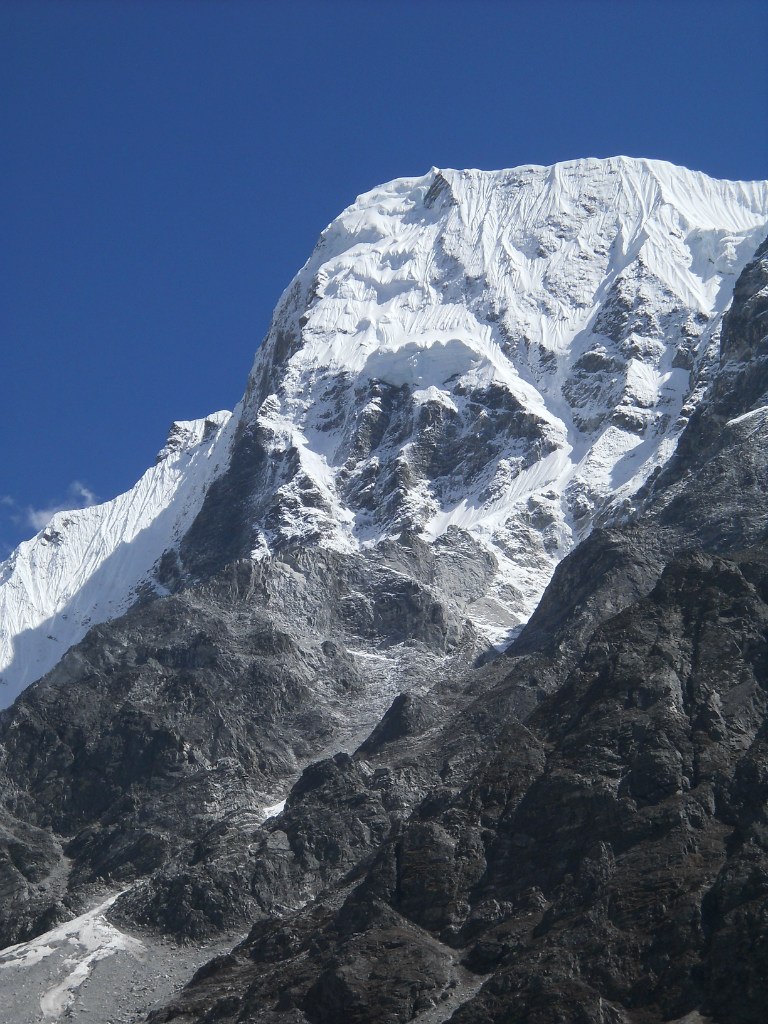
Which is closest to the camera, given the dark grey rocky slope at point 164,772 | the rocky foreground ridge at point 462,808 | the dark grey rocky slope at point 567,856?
the dark grey rocky slope at point 567,856

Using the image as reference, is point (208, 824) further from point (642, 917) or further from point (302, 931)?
point (642, 917)

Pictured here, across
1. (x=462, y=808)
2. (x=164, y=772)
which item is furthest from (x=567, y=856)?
(x=164, y=772)

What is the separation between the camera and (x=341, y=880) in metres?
132

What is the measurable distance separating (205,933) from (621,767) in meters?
39.4

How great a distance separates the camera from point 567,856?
11312cm

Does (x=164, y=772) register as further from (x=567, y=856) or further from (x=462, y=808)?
(x=567, y=856)

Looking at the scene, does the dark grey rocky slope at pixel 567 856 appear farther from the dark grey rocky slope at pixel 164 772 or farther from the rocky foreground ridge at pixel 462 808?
the dark grey rocky slope at pixel 164 772

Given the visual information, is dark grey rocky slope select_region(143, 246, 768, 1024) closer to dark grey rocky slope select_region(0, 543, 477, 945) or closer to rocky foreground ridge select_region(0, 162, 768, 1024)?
rocky foreground ridge select_region(0, 162, 768, 1024)

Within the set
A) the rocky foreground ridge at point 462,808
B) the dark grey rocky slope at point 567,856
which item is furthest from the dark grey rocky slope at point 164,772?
the dark grey rocky slope at point 567,856

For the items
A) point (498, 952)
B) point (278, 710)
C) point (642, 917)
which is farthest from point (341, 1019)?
point (278, 710)

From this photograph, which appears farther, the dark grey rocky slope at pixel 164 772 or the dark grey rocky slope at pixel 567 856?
→ the dark grey rocky slope at pixel 164 772

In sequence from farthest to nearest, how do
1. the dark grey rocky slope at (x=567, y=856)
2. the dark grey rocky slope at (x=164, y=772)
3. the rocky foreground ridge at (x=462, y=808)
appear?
the dark grey rocky slope at (x=164, y=772)
the rocky foreground ridge at (x=462, y=808)
the dark grey rocky slope at (x=567, y=856)

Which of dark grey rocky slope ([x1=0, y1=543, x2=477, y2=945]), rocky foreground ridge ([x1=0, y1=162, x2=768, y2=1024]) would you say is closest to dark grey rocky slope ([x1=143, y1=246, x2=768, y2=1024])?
rocky foreground ridge ([x1=0, y1=162, x2=768, y2=1024])

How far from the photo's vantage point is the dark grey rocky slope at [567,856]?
95688 millimetres
